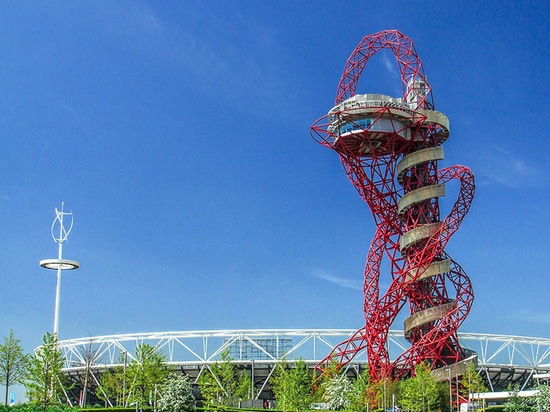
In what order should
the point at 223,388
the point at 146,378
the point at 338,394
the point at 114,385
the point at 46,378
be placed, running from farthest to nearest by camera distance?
the point at 114,385, the point at 223,388, the point at 338,394, the point at 146,378, the point at 46,378

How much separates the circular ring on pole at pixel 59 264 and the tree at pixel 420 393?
4312 cm

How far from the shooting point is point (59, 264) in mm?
91938

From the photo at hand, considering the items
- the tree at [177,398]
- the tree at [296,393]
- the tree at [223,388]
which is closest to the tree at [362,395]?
the tree at [296,393]

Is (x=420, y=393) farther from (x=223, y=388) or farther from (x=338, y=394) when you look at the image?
Result: (x=223, y=388)

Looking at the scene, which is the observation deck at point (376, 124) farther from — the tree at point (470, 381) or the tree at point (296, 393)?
the tree at point (296, 393)

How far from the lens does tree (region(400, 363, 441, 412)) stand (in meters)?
73.8

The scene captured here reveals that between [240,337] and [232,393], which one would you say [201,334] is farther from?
[232,393]

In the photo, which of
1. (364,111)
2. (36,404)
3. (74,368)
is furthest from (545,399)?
(74,368)

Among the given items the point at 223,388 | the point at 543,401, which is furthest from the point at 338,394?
the point at 543,401

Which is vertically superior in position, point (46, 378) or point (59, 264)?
point (59, 264)

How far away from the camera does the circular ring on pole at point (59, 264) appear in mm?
92625

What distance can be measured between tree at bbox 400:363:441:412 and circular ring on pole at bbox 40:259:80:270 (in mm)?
43116

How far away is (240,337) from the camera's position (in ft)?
354

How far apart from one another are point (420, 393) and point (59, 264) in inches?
1806
